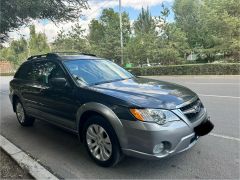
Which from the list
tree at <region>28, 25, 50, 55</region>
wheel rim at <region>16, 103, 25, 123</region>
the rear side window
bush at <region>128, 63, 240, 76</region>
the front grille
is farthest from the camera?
tree at <region>28, 25, 50, 55</region>

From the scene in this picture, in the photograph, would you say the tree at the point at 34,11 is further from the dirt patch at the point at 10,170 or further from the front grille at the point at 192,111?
the front grille at the point at 192,111

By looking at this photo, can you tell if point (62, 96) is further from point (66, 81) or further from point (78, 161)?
point (78, 161)

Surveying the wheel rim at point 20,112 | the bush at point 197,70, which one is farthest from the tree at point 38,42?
the wheel rim at point 20,112

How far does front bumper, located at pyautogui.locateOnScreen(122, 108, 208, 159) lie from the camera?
10.5 feet

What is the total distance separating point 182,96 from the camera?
3.75 meters

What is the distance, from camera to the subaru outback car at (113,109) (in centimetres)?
329

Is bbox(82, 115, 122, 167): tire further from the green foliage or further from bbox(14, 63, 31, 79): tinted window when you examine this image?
the green foliage

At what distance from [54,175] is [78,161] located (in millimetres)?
536

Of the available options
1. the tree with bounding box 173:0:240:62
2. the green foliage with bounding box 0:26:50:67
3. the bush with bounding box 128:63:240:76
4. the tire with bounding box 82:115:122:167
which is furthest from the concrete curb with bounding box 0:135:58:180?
the green foliage with bounding box 0:26:50:67

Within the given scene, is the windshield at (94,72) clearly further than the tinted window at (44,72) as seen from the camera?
No

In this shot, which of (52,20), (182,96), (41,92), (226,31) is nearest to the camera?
(182,96)

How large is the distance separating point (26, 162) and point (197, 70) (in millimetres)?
16700

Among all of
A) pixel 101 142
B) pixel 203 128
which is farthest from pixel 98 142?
pixel 203 128

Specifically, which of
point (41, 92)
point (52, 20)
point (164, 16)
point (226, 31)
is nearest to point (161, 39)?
point (164, 16)
